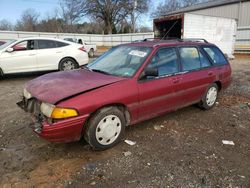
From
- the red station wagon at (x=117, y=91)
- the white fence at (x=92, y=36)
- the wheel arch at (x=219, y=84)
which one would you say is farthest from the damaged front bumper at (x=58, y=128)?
the white fence at (x=92, y=36)

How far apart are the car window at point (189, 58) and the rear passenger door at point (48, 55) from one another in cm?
584

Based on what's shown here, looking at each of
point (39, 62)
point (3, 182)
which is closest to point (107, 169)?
point (3, 182)

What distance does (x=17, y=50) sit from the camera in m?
8.59

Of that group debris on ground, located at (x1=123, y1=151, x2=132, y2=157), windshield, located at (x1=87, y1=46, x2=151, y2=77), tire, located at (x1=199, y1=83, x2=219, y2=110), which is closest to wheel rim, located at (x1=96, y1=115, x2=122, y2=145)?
debris on ground, located at (x1=123, y1=151, x2=132, y2=157)

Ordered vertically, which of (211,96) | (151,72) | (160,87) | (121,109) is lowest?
(211,96)

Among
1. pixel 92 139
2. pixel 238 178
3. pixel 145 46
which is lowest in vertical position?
pixel 238 178

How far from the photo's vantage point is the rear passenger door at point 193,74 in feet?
15.3

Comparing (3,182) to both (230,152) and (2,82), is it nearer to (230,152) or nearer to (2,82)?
(230,152)

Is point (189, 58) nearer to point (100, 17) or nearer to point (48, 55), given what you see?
point (48, 55)

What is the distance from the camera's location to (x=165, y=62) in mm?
4398

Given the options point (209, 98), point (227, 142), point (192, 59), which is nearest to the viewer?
point (227, 142)

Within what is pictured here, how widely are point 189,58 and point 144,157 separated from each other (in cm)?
239

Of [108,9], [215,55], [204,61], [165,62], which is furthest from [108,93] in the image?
[108,9]

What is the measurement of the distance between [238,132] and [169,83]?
62.7 inches
